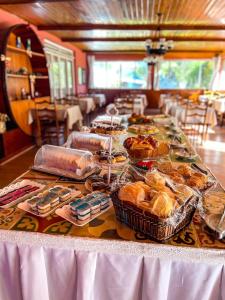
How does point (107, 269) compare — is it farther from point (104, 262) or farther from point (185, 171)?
point (185, 171)

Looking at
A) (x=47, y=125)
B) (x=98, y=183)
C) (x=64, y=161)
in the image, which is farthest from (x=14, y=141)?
(x=98, y=183)

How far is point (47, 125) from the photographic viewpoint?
4.52 metres

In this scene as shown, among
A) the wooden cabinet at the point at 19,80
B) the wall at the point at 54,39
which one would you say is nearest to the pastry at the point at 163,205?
the wooden cabinet at the point at 19,80

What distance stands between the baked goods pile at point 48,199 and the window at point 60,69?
5190 millimetres

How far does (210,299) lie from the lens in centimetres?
79

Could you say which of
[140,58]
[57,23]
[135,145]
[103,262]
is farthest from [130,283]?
[140,58]

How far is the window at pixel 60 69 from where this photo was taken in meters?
6.08

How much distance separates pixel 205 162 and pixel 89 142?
2.46 meters

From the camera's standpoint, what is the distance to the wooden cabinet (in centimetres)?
360

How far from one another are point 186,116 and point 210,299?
13.8ft

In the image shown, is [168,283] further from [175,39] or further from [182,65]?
[182,65]

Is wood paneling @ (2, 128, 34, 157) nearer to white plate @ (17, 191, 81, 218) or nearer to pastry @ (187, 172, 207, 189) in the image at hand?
white plate @ (17, 191, 81, 218)

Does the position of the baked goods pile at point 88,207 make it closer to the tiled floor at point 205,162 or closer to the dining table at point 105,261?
the dining table at point 105,261

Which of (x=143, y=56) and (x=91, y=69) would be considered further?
(x=91, y=69)
